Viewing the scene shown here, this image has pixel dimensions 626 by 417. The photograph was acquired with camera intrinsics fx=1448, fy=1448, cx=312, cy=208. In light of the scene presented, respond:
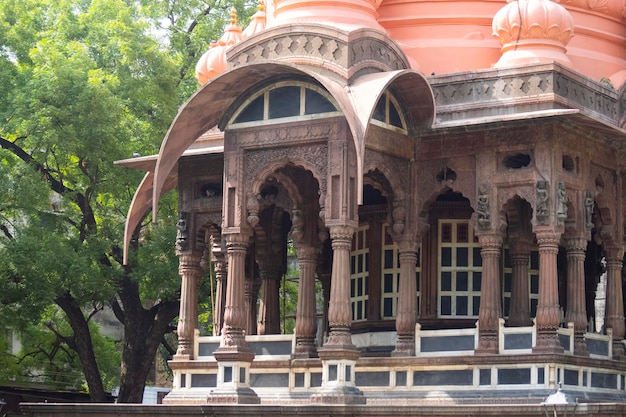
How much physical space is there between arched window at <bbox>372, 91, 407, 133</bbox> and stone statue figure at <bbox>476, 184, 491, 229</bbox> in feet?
5.18

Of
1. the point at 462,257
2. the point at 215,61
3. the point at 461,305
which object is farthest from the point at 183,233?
the point at 461,305

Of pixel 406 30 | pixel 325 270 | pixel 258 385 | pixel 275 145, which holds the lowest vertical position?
pixel 258 385

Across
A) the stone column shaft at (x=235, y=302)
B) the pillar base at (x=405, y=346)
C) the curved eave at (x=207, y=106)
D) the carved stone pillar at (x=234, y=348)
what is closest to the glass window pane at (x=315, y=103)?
the curved eave at (x=207, y=106)

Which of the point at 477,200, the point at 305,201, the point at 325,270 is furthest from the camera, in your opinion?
the point at 325,270

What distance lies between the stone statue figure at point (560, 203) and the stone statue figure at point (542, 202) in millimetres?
163

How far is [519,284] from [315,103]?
4234mm

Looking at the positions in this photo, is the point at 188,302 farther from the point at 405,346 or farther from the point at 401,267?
the point at 405,346

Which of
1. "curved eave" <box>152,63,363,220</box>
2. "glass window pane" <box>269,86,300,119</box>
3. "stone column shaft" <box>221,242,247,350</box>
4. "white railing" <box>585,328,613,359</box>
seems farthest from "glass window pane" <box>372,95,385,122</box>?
"white railing" <box>585,328,613,359</box>

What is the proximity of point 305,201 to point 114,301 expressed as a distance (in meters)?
8.89

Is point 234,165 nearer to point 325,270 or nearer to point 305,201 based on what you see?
point 305,201

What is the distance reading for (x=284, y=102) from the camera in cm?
2150

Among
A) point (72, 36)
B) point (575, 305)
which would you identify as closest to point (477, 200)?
point (575, 305)

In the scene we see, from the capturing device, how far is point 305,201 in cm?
2295

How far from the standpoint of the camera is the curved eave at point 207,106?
21047 millimetres
